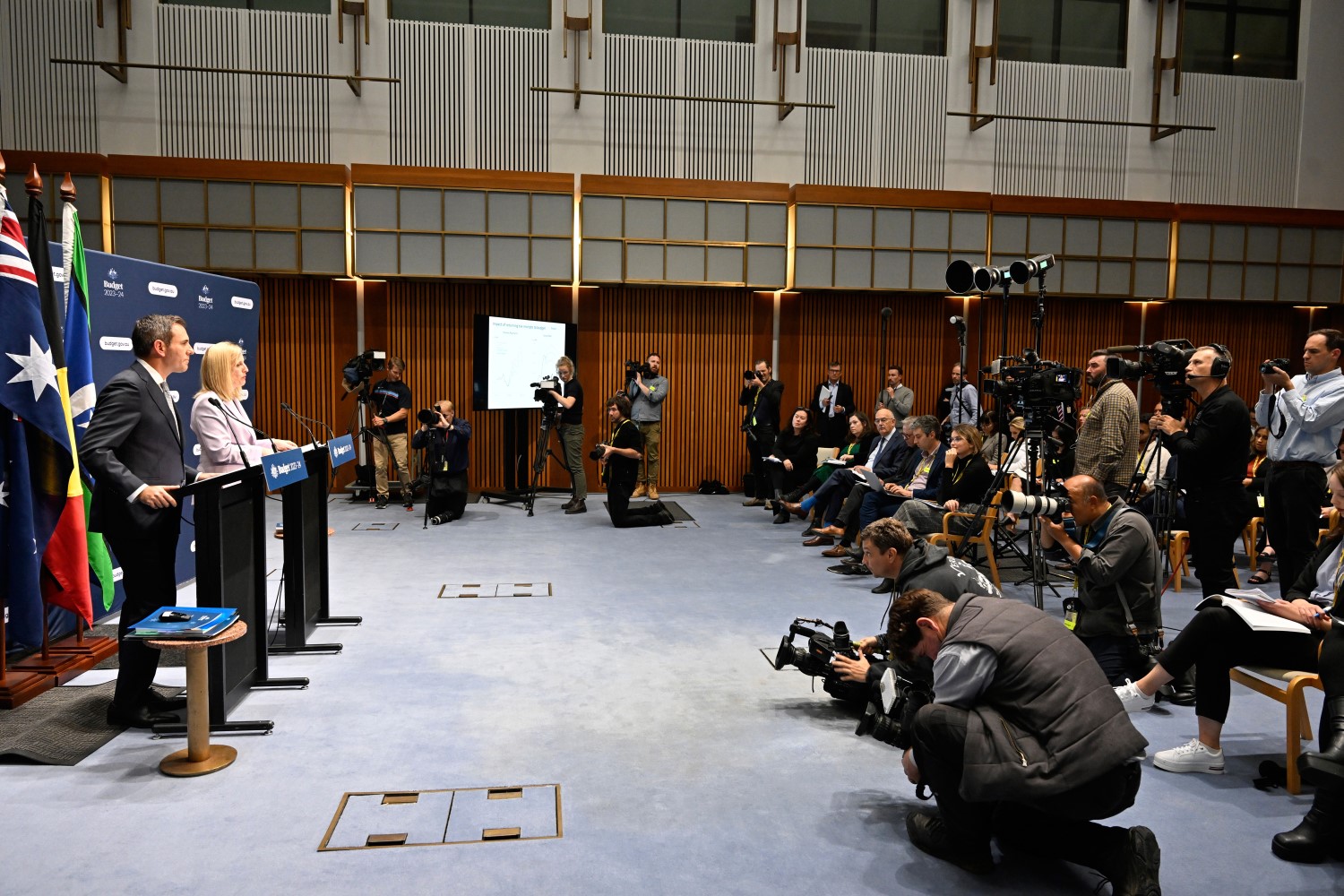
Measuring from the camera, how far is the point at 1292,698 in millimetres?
2912

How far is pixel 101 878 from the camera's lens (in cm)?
235

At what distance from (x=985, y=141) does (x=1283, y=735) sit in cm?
869

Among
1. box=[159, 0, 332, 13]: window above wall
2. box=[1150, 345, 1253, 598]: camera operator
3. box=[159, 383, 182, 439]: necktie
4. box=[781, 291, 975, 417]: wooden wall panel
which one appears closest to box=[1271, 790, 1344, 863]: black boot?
box=[1150, 345, 1253, 598]: camera operator

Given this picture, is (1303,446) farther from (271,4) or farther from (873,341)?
(271,4)

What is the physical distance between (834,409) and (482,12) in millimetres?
5897

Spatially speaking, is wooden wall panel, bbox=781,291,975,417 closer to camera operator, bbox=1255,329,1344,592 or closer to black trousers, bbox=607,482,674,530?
black trousers, bbox=607,482,674,530

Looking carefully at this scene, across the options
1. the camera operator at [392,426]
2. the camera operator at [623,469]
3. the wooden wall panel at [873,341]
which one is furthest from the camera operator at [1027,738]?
the wooden wall panel at [873,341]

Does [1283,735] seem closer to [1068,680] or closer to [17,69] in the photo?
[1068,680]

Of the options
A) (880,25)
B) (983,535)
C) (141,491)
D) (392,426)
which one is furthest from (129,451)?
(880,25)

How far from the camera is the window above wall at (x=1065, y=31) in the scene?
10.8 m

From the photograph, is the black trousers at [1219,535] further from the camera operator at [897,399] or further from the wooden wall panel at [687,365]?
the wooden wall panel at [687,365]

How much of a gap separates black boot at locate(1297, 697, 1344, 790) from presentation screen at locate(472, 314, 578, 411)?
7164 mm

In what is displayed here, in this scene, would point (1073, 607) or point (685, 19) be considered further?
point (685, 19)

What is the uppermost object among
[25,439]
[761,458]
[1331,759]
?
[25,439]
